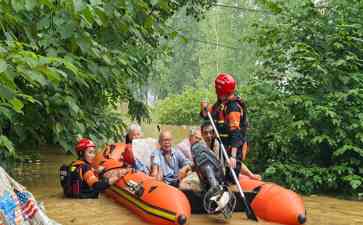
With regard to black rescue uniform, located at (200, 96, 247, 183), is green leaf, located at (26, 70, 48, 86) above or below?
above

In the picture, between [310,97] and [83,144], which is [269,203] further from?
[310,97]

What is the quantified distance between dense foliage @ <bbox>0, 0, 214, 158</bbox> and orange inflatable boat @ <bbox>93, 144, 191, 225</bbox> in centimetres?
93

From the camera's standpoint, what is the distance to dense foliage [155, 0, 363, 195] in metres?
10.2

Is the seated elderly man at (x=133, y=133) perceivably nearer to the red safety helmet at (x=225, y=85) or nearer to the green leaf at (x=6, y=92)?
the red safety helmet at (x=225, y=85)

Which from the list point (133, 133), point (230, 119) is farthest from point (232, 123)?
point (133, 133)

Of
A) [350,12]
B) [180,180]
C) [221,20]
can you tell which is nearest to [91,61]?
[180,180]

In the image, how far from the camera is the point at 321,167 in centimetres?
1069

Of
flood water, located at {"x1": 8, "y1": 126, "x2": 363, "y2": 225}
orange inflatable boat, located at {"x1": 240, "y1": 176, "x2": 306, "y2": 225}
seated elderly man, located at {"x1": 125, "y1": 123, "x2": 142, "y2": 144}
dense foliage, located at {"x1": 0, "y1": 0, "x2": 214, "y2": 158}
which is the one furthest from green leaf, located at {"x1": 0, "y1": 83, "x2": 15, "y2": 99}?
seated elderly man, located at {"x1": 125, "y1": 123, "x2": 142, "y2": 144}

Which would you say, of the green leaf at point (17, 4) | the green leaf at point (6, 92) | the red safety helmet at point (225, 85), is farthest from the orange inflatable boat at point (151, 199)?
the green leaf at point (6, 92)

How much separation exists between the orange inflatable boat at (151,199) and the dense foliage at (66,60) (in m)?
0.93

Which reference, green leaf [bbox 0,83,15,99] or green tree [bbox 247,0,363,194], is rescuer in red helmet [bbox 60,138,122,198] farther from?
green leaf [bbox 0,83,15,99]

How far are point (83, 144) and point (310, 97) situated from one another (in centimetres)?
435

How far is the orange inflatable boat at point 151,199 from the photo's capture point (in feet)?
23.4

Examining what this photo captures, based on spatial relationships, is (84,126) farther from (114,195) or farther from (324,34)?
(324,34)
